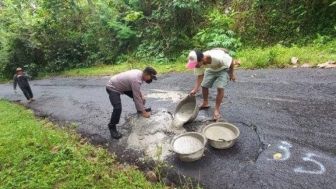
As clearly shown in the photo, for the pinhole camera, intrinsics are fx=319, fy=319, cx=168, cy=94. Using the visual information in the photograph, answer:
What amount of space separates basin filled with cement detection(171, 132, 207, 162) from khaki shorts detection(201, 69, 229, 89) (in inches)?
48.1

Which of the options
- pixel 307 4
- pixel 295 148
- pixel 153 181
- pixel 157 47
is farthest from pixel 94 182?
pixel 157 47

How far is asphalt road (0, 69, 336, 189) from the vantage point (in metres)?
4.41

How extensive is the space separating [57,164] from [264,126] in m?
3.80

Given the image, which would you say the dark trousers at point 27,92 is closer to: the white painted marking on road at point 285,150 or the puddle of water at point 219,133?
the puddle of water at point 219,133

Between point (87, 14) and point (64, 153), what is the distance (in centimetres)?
1563

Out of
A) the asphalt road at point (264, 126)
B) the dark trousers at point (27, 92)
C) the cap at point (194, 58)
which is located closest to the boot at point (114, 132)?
the asphalt road at point (264, 126)

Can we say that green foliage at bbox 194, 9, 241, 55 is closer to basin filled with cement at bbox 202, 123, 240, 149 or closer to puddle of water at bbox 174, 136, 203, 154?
basin filled with cement at bbox 202, 123, 240, 149

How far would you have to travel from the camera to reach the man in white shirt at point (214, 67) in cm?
561

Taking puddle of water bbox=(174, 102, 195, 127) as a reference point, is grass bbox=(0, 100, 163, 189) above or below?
below

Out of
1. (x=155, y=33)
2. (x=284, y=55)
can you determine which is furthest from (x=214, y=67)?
(x=155, y=33)

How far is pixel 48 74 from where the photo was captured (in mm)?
20188

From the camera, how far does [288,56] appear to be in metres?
8.85

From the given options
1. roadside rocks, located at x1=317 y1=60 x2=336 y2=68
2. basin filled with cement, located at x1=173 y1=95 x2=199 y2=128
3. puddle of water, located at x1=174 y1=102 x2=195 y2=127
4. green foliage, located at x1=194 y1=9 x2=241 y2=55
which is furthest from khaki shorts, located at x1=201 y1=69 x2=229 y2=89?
green foliage, located at x1=194 y1=9 x2=241 y2=55

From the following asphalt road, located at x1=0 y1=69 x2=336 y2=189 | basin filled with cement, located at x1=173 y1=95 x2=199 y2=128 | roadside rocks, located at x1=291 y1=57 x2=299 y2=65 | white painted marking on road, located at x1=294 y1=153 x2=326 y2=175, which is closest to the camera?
white painted marking on road, located at x1=294 y1=153 x2=326 y2=175
